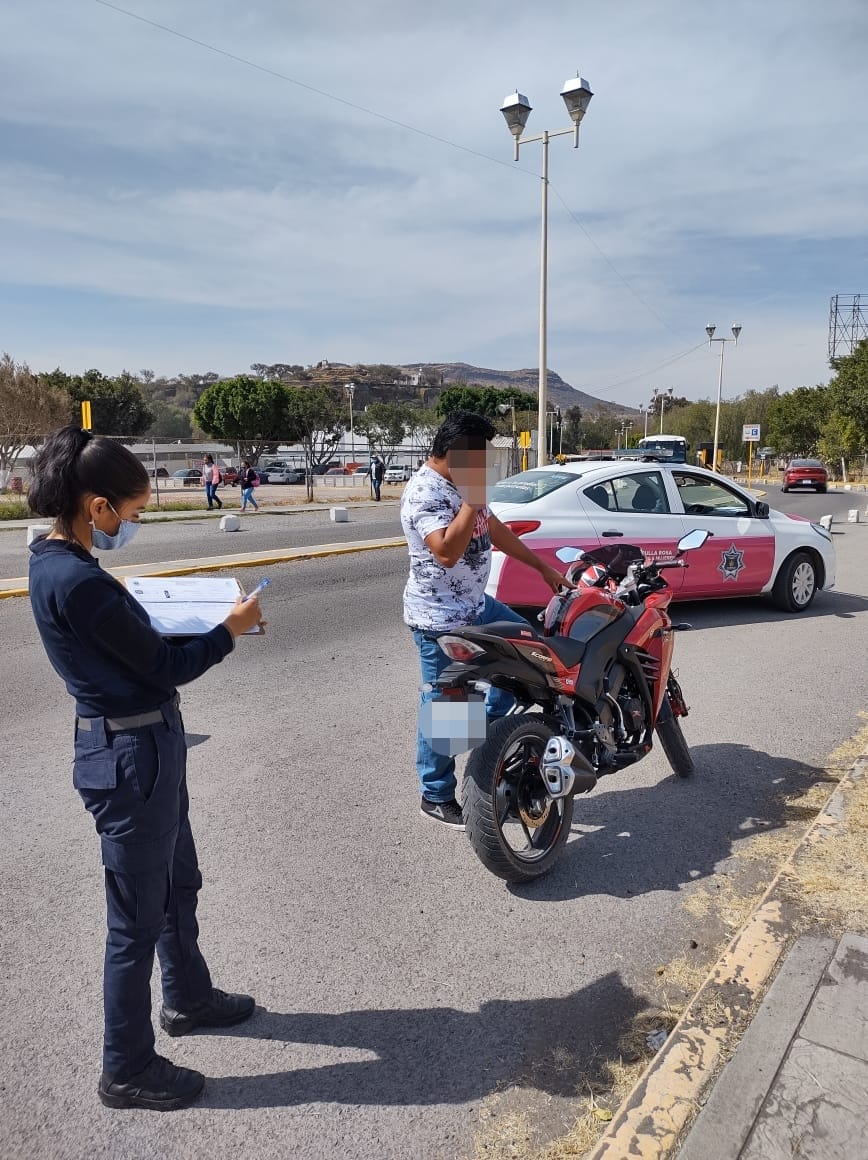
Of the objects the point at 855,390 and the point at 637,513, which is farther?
the point at 855,390

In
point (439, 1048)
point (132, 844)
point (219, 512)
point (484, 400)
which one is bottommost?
point (439, 1048)

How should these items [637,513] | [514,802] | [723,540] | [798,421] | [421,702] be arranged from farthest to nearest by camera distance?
[798,421] → [723,540] → [637,513] → [421,702] → [514,802]

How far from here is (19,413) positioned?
85.7ft

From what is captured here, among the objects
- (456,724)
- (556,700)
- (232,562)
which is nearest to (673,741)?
(556,700)

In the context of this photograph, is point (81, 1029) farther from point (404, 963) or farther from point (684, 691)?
point (684, 691)

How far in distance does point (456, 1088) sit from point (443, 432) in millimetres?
2293

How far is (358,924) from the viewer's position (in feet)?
10.6

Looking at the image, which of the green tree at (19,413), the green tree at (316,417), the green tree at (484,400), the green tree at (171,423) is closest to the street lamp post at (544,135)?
the green tree at (19,413)

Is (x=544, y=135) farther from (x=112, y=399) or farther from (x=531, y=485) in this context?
(x=112, y=399)

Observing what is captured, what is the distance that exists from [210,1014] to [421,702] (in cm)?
154

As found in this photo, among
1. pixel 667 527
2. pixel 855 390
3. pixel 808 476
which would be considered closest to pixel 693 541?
pixel 667 527

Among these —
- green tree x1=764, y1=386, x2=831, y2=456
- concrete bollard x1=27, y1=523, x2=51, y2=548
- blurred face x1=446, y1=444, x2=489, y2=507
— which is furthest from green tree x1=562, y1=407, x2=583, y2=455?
blurred face x1=446, y1=444, x2=489, y2=507

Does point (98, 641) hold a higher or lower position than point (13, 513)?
higher

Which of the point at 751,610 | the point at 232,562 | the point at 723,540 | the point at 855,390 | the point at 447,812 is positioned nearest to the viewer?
the point at 447,812
